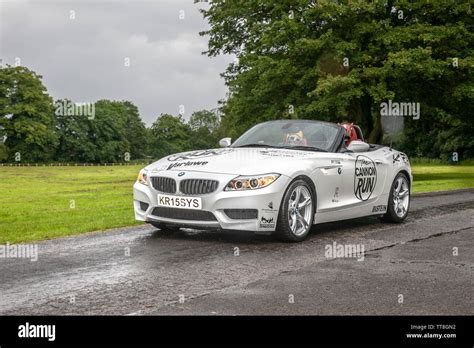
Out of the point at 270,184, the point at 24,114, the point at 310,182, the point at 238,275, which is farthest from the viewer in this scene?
the point at 24,114

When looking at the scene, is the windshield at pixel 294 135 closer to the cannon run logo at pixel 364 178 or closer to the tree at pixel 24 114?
the cannon run logo at pixel 364 178

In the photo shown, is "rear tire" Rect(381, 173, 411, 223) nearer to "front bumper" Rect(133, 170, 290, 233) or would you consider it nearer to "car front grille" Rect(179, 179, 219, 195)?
"front bumper" Rect(133, 170, 290, 233)

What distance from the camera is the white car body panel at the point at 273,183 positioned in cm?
808

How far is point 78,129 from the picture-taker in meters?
95.1

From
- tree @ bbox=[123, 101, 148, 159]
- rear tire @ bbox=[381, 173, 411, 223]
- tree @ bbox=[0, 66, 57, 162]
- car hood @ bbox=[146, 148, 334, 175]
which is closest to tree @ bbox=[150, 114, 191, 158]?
tree @ bbox=[123, 101, 148, 159]

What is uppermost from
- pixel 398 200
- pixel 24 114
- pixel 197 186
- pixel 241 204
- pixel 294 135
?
pixel 24 114

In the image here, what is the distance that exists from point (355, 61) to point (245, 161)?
21.1m

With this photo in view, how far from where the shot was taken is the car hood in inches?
326

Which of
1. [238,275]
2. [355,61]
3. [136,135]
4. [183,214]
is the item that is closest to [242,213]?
[183,214]

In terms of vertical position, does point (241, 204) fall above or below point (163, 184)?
below

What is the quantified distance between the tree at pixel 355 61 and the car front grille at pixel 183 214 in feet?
63.9

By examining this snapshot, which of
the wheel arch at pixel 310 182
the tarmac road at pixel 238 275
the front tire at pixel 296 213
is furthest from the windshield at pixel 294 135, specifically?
the tarmac road at pixel 238 275

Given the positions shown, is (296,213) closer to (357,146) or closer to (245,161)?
(245,161)
